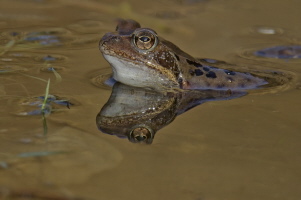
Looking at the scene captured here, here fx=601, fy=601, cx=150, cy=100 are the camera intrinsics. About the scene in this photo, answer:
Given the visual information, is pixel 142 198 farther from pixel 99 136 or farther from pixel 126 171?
pixel 99 136

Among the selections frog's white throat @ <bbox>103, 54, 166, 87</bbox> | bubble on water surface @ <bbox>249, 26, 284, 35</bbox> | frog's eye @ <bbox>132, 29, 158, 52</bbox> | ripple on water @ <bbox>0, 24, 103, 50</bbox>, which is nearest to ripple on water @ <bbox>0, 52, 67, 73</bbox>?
ripple on water @ <bbox>0, 24, 103, 50</bbox>

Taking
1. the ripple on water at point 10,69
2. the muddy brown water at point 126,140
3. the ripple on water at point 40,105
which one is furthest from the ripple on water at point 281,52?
the ripple on water at point 40,105

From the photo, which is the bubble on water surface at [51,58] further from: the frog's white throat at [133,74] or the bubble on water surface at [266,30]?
the bubble on water surface at [266,30]

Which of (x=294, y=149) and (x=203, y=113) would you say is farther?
(x=203, y=113)

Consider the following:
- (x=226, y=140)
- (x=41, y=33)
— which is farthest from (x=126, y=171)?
(x=41, y=33)

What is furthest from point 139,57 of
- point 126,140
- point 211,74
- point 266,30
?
point 266,30

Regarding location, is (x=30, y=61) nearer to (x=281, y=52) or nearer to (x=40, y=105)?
(x=40, y=105)
